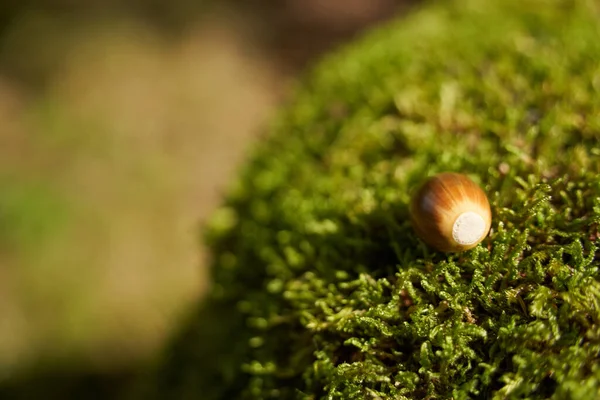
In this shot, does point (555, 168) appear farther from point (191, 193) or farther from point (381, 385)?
point (191, 193)

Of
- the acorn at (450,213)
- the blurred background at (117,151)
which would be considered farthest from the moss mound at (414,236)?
the blurred background at (117,151)

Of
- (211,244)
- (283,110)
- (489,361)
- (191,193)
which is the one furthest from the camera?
(191,193)

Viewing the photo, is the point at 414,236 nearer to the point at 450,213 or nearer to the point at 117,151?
the point at 450,213

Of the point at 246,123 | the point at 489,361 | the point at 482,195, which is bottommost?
the point at 489,361

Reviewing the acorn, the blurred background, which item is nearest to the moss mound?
the acorn

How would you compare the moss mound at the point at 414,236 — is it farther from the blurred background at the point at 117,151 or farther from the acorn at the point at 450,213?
the blurred background at the point at 117,151

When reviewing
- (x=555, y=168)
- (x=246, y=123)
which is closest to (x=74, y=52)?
(x=246, y=123)

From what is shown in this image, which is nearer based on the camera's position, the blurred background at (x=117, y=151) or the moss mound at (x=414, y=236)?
the moss mound at (x=414, y=236)
